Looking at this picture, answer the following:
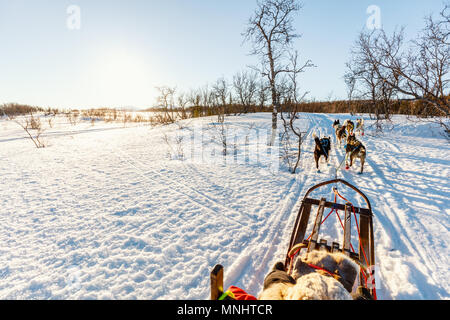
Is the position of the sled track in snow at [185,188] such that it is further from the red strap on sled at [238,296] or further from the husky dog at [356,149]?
the husky dog at [356,149]

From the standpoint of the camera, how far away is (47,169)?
7180mm

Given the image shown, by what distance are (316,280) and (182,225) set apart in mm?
3049

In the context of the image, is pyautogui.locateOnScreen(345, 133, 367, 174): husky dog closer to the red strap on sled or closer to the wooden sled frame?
the wooden sled frame

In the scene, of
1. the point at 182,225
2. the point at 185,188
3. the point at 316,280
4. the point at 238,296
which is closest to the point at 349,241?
the point at 316,280

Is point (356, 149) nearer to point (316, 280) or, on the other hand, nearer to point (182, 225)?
point (182, 225)

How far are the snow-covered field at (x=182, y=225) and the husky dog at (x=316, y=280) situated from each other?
→ 886 mm

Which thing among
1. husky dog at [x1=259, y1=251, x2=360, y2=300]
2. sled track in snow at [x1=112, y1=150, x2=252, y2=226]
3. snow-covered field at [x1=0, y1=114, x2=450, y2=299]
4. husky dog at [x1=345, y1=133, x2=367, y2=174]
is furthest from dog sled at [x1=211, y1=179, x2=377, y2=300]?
husky dog at [x1=345, y1=133, x2=367, y2=174]


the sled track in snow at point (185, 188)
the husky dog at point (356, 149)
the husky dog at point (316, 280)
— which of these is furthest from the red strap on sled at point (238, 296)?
the husky dog at point (356, 149)

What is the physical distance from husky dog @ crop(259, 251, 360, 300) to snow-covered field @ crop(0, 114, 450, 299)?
0.89 metres

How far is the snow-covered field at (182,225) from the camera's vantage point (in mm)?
2547

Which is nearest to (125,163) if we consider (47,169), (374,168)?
(47,169)

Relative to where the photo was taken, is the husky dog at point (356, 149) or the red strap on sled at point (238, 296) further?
the husky dog at point (356, 149)

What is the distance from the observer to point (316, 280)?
1267 mm

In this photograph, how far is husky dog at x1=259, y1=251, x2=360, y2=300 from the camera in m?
1.21
